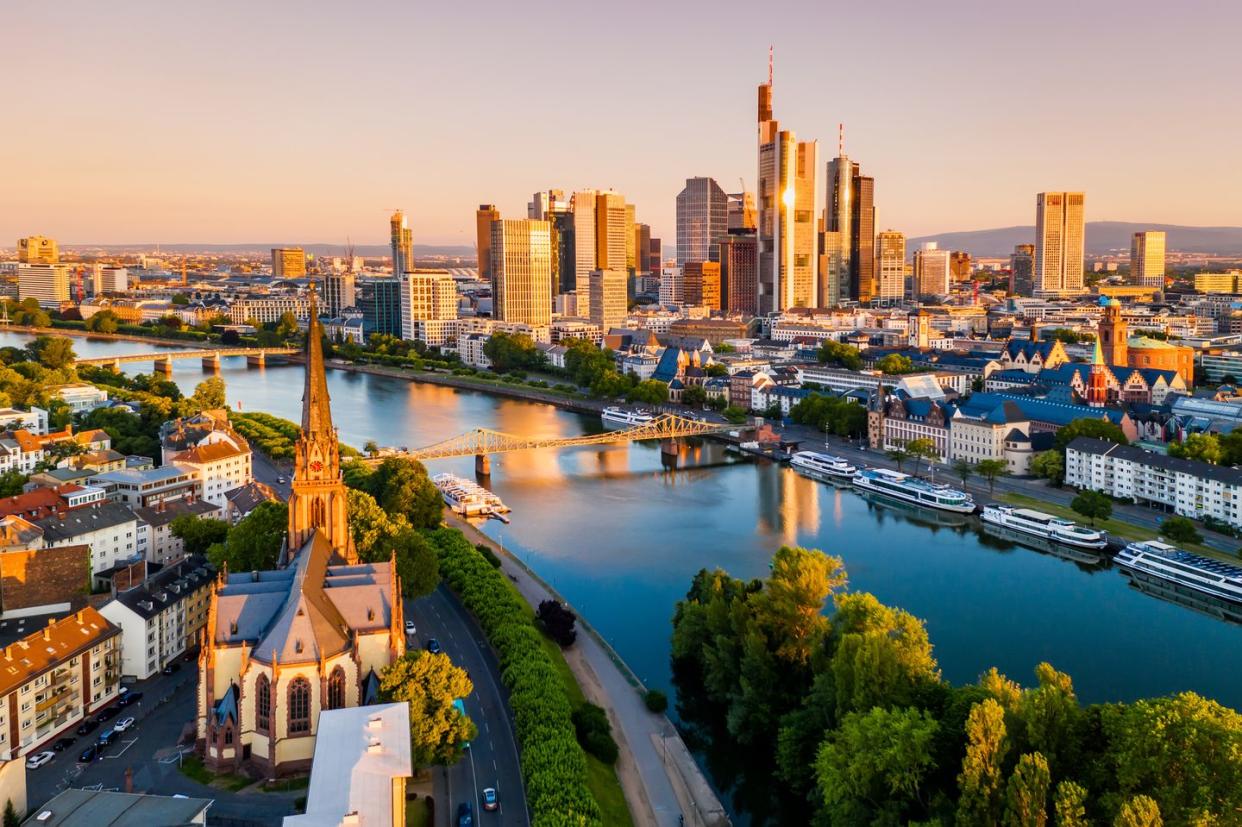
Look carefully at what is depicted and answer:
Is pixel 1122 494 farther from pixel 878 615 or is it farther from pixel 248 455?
pixel 248 455

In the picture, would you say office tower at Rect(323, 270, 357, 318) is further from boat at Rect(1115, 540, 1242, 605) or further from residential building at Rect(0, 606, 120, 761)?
residential building at Rect(0, 606, 120, 761)

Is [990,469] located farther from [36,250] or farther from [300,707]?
[36,250]

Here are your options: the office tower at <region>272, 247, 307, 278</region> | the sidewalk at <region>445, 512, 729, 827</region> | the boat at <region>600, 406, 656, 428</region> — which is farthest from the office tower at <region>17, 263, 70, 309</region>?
the sidewalk at <region>445, 512, 729, 827</region>

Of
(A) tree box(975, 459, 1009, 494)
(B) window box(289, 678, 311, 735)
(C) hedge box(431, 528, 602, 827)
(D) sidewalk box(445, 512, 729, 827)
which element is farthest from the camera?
(A) tree box(975, 459, 1009, 494)

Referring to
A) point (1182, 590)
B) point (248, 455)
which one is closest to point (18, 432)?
point (248, 455)

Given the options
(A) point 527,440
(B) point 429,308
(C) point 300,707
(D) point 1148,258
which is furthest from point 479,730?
(D) point 1148,258

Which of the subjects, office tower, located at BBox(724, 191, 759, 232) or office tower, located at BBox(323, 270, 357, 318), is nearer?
office tower, located at BBox(323, 270, 357, 318)
